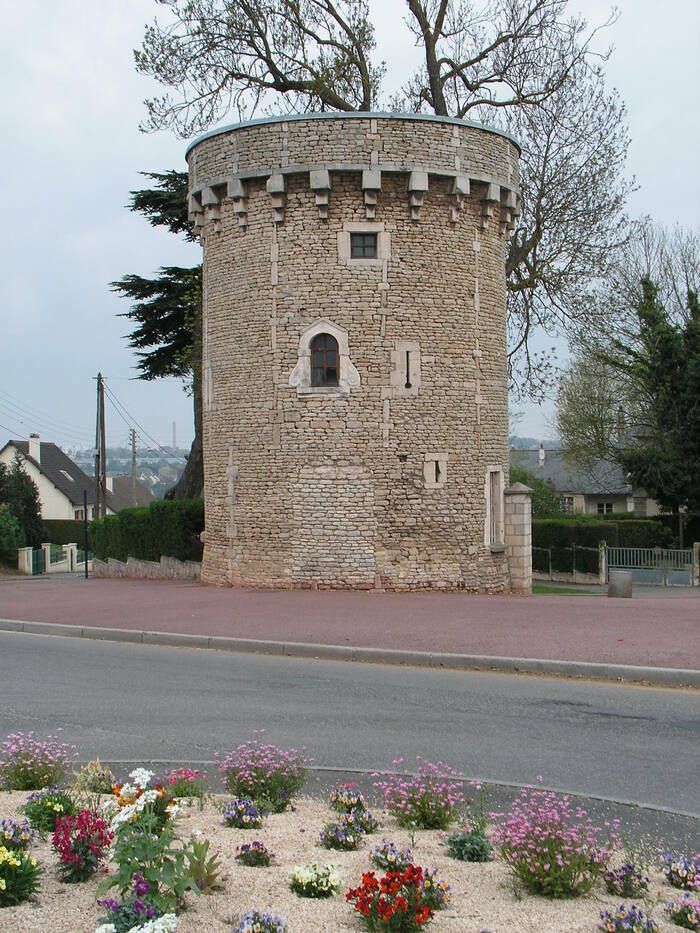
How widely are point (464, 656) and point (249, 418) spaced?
9.35 metres

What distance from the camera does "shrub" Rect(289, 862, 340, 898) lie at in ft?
16.6

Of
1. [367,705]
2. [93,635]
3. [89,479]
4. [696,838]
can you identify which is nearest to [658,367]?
[93,635]

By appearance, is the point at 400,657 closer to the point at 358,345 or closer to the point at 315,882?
the point at 315,882

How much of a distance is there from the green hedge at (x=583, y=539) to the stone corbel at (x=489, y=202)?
57.8 feet

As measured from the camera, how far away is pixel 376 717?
30.8 ft

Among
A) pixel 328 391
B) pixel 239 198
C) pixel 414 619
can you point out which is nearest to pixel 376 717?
pixel 414 619

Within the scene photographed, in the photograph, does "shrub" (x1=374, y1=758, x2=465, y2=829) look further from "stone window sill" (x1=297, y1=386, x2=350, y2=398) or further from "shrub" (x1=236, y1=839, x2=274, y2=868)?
"stone window sill" (x1=297, y1=386, x2=350, y2=398)

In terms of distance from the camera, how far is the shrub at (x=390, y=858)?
5.14 m

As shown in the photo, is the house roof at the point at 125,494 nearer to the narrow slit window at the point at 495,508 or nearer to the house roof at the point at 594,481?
the house roof at the point at 594,481

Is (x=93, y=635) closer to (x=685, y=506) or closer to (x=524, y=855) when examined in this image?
(x=524, y=855)

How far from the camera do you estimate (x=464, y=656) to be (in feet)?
40.7

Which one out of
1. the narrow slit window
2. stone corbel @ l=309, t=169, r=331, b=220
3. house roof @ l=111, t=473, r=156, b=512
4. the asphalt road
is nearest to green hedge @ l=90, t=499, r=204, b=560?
the narrow slit window

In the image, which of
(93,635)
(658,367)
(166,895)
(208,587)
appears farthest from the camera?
(658,367)

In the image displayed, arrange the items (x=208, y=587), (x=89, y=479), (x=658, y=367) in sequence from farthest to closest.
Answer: (x=89, y=479)
(x=658, y=367)
(x=208, y=587)
